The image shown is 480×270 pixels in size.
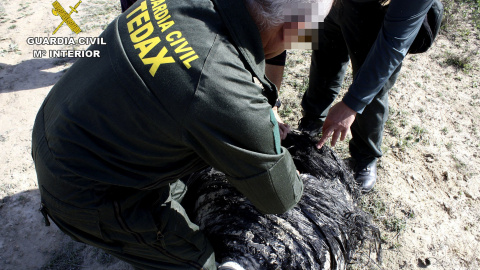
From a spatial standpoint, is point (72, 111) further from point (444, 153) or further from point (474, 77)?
point (474, 77)

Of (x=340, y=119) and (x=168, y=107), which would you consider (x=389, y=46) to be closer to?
(x=340, y=119)

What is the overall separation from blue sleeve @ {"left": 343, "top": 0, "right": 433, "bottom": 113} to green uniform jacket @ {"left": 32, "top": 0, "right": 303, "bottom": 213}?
0.73m

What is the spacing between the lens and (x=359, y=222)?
2031 millimetres

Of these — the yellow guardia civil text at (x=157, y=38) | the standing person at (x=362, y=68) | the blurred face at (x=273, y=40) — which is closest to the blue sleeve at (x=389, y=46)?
the standing person at (x=362, y=68)

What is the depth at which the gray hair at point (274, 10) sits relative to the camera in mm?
1234

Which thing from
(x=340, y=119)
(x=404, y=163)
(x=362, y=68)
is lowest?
(x=404, y=163)

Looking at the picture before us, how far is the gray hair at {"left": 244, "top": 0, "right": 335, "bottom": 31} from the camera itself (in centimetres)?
123

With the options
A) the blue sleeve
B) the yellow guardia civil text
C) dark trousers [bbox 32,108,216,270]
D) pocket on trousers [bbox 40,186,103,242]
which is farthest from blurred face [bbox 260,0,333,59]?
pocket on trousers [bbox 40,186,103,242]

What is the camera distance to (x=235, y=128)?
124cm

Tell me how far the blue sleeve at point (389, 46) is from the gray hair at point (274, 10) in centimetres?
63

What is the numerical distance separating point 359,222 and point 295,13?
1.32m

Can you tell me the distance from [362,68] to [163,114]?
1.24m

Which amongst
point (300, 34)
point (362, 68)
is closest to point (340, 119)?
point (362, 68)

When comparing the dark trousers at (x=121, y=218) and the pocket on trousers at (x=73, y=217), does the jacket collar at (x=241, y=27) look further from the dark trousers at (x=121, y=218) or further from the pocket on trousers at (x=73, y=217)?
the pocket on trousers at (x=73, y=217)
